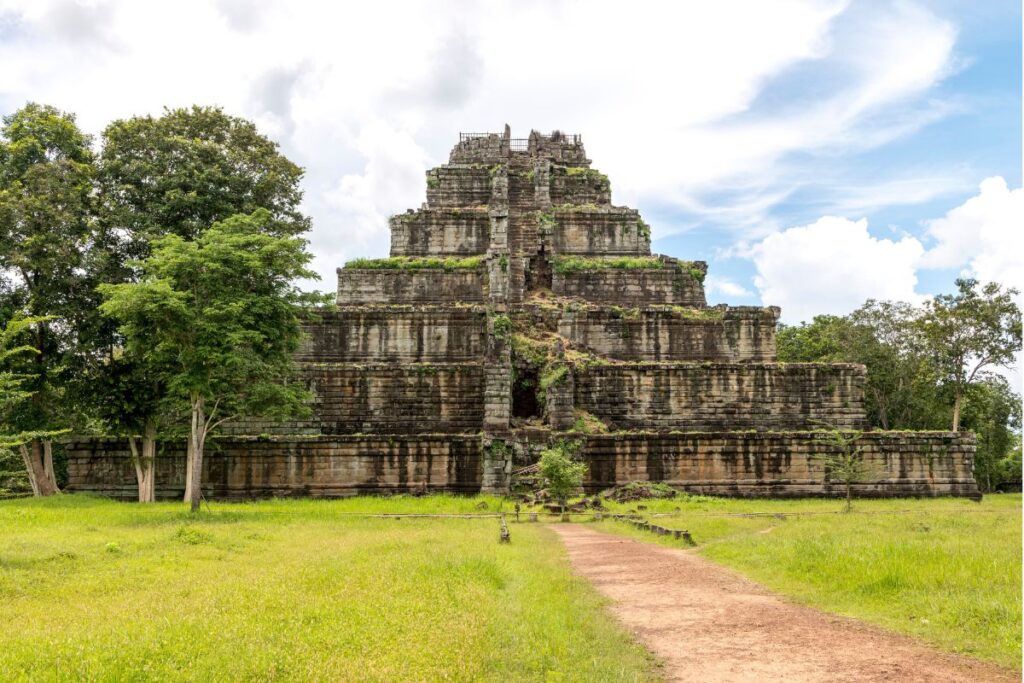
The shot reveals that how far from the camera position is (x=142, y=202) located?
2769 cm

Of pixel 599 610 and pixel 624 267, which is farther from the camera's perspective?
pixel 624 267

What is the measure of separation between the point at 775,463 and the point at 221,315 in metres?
18.8

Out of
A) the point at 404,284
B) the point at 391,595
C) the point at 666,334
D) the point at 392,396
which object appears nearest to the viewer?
Answer: the point at 391,595

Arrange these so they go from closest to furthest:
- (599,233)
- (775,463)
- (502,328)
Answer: (775,463), (502,328), (599,233)

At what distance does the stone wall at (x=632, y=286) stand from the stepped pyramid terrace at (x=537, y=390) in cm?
7

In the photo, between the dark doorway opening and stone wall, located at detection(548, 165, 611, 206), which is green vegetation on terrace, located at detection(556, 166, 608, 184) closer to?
stone wall, located at detection(548, 165, 611, 206)

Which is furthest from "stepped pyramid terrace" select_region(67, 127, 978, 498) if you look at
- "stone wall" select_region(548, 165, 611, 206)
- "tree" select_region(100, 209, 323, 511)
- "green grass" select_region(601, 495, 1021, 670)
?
"green grass" select_region(601, 495, 1021, 670)

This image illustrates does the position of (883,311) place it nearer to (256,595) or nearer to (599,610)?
(599,610)

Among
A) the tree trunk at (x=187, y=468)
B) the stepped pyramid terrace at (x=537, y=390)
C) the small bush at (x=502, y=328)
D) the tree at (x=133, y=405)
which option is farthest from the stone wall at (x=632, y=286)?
the tree at (x=133, y=405)

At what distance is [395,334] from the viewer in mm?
31562

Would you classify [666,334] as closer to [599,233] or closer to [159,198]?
[599,233]

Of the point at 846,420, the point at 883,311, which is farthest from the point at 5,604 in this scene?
the point at 883,311

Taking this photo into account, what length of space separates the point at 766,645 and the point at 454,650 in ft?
10.5

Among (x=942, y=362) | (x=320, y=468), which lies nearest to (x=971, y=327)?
(x=942, y=362)
